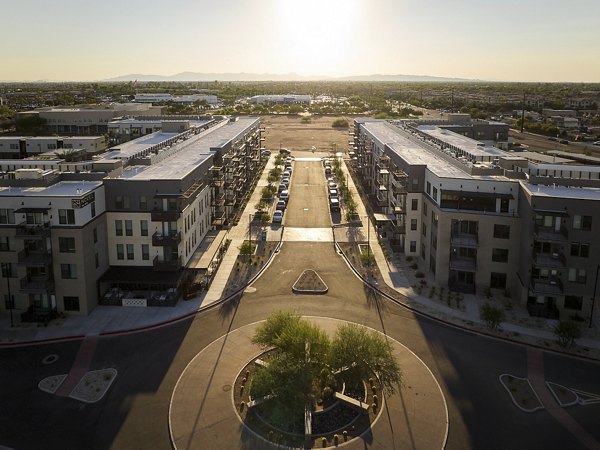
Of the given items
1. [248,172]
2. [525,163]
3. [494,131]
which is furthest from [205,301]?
[494,131]

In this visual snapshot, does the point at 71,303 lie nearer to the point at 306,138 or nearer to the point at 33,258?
the point at 33,258

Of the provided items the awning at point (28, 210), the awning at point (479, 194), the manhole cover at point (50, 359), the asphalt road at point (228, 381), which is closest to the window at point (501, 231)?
the awning at point (479, 194)

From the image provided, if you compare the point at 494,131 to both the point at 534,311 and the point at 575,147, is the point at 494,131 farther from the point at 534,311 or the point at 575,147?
the point at 534,311

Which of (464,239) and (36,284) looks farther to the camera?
(464,239)

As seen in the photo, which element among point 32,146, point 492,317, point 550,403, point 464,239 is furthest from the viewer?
point 32,146

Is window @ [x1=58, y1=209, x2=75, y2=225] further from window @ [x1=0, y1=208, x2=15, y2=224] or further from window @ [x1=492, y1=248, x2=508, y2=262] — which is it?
window @ [x1=492, y1=248, x2=508, y2=262]

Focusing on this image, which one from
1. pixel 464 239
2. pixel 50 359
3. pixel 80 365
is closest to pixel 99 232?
pixel 50 359
